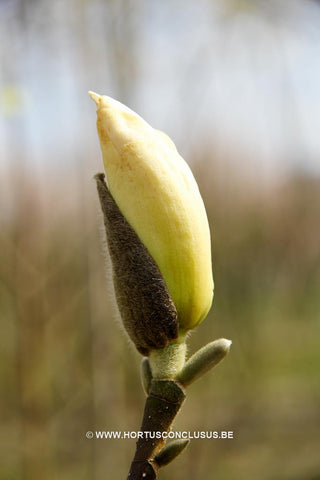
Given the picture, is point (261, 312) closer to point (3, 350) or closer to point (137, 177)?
point (3, 350)

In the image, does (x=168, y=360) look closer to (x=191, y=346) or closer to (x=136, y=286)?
(x=136, y=286)

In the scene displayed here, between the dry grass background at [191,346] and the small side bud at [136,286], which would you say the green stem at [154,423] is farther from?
the dry grass background at [191,346]

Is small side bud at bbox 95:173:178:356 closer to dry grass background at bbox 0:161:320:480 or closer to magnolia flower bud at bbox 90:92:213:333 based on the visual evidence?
magnolia flower bud at bbox 90:92:213:333

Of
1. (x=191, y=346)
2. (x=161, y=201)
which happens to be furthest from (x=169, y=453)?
(x=191, y=346)

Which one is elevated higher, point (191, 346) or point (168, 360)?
point (191, 346)

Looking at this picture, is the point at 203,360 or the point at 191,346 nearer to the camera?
the point at 203,360

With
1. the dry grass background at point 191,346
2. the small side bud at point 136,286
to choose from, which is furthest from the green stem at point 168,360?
the dry grass background at point 191,346

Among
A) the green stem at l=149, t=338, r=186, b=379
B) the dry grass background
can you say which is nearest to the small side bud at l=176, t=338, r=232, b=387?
the green stem at l=149, t=338, r=186, b=379
